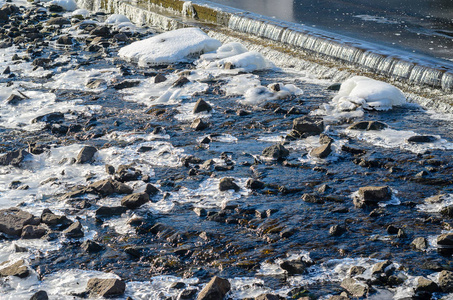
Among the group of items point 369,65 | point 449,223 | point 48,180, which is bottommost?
point 48,180

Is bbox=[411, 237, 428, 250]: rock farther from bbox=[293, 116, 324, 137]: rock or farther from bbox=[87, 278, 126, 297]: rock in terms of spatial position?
bbox=[293, 116, 324, 137]: rock

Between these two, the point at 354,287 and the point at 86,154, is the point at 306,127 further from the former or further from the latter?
the point at 354,287

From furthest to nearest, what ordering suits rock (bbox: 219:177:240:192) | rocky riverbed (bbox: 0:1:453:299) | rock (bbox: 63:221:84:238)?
rock (bbox: 219:177:240:192) < rock (bbox: 63:221:84:238) < rocky riverbed (bbox: 0:1:453:299)

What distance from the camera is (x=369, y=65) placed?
893cm

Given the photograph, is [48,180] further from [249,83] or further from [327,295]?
[249,83]

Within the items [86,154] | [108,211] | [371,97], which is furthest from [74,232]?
[371,97]

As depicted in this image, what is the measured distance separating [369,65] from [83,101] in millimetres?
4799

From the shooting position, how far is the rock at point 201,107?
782 cm

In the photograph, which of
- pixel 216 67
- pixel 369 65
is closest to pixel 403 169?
pixel 369 65

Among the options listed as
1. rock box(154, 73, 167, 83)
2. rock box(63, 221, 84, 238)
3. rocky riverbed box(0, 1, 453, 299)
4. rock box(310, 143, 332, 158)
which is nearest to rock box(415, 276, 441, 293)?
rocky riverbed box(0, 1, 453, 299)

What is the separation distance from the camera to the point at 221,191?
18.0 ft

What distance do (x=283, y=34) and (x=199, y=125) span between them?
4.41 metres

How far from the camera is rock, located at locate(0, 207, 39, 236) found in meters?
4.83

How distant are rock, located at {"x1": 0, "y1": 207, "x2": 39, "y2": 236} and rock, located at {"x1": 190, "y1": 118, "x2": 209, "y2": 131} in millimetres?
2769
